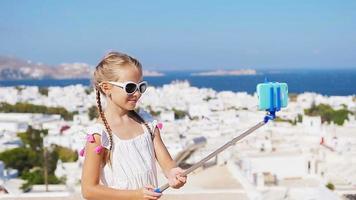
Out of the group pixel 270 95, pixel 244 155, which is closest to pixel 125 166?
pixel 270 95

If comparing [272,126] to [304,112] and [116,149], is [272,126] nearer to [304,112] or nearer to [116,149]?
[304,112]

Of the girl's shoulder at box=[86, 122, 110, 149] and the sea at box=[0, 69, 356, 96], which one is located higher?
the sea at box=[0, 69, 356, 96]

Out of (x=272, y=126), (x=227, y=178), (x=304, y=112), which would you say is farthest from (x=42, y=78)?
(x=227, y=178)

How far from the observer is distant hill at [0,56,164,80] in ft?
341

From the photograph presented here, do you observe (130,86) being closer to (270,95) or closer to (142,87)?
(142,87)

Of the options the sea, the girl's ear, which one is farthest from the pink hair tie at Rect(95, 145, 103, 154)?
the sea

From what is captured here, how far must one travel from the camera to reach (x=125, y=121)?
4.25 feet

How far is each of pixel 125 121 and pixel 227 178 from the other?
4754mm

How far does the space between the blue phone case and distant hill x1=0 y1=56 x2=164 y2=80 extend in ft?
331

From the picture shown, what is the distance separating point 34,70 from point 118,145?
113 metres

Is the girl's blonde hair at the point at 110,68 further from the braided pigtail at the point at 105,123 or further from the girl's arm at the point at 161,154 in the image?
the girl's arm at the point at 161,154

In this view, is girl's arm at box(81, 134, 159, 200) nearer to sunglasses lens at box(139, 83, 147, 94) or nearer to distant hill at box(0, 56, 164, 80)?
sunglasses lens at box(139, 83, 147, 94)

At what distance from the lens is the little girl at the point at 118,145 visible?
121 centimetres

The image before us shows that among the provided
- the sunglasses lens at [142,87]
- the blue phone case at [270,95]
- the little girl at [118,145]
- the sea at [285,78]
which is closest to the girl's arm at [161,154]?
the little girl at [118,145]
